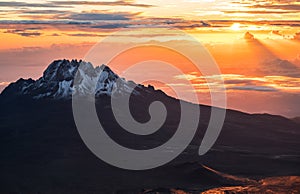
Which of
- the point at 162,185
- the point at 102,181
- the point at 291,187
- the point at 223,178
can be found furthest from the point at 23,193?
the point at 291,187

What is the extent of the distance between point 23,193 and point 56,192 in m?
10.3

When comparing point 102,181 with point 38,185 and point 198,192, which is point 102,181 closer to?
point 38,185

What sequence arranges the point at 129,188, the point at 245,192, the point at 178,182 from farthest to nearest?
the point at 178,182 → the point at 129,188 → the point at 245,192

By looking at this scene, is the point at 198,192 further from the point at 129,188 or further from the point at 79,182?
the point at 79,182

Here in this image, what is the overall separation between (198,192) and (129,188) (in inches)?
891

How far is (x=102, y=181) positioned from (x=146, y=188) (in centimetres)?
1928

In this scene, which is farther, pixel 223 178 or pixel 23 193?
pixel 223 178

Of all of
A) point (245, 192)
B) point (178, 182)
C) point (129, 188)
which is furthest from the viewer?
point (178, 182)

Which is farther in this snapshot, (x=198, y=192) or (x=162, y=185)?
(x=162, y=185)

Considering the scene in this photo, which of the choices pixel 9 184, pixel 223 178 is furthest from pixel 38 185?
pixel 223 178

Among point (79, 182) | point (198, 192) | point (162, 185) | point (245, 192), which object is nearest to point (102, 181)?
point (79, 182)

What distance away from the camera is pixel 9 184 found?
647 ft

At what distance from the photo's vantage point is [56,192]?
183125 millimetres

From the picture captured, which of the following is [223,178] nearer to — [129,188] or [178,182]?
[178,182]
